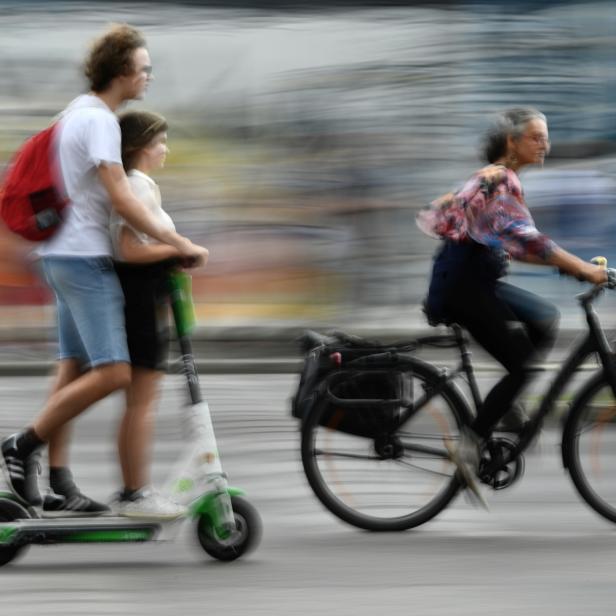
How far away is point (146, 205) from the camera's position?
5871 millimetres

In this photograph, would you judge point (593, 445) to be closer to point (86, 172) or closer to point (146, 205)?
point (146, 205)

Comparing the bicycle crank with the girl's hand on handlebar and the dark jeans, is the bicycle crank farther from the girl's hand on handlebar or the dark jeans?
the girl's hand on handlebar

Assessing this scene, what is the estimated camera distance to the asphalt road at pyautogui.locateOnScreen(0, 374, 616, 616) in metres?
5.31

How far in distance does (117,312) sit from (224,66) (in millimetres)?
9239

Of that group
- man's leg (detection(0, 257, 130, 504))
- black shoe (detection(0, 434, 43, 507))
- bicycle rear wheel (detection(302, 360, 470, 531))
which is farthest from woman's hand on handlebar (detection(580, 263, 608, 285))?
black shoe (detection(0, 434, 43, 507))

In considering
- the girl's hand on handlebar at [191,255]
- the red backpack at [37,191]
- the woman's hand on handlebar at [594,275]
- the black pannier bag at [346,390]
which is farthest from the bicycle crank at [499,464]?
the red backpack at [37,191]

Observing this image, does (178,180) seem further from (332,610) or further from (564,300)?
(332,610)

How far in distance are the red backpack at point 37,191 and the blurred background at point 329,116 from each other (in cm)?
885

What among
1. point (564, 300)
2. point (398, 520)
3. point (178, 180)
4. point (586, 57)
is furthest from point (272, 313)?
point (398, 520)

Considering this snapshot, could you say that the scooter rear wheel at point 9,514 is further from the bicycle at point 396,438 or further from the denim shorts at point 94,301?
the bicycle at point 396,438

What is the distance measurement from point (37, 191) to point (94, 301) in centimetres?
41

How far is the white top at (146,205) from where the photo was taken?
19.2ft

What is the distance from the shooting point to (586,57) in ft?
48.0

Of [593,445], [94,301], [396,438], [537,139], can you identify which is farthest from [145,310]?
[593,445]
